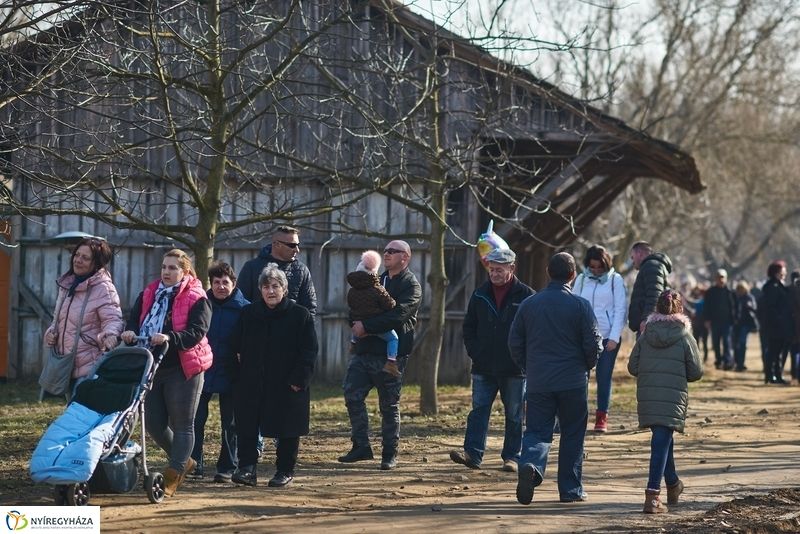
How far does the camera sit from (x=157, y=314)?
1019 centimetres

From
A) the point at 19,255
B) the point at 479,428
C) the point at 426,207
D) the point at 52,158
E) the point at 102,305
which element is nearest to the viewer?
the point at 102,305

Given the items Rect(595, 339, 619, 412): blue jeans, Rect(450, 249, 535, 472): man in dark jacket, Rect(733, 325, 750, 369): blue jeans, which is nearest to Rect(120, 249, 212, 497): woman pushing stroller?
Rect(450, 249, 535, 472): man in dark jacket

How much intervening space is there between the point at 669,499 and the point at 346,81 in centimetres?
1078

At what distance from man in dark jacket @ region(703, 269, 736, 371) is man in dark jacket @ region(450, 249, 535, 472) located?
1589 centimetres

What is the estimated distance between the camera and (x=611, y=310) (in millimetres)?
14602

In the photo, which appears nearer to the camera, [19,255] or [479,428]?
[479,428]

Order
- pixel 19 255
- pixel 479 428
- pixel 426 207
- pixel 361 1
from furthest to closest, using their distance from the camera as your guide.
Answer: pixel 19 255 → pixel 426 207 → pixel 361 1 → pixel 479 428

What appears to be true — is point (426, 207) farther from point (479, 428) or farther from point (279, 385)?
point (279, 385)

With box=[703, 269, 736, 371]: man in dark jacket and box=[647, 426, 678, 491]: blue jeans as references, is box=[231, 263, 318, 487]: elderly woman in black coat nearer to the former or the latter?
box=[647, 426, 678, 491]: blue jeans

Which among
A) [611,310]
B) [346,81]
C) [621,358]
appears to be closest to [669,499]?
[611,310]

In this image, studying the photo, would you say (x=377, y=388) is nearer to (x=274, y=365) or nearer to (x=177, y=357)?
(x=274, y=365)

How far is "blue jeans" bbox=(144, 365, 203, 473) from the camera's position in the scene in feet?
33.3
